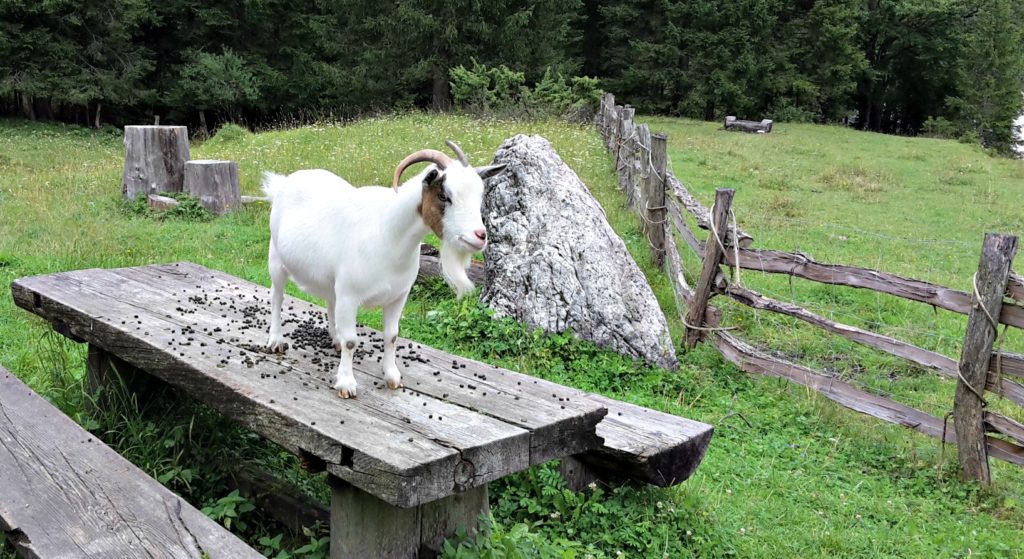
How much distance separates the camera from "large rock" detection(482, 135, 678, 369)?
6695 millimetres

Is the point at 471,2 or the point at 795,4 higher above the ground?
the point at 795,4

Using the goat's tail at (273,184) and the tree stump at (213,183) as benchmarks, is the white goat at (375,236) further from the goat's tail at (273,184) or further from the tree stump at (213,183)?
the tree stump at (213,183)

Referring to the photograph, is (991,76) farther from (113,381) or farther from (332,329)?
(113,381)

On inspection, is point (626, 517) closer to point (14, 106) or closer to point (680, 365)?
point (680, 365)

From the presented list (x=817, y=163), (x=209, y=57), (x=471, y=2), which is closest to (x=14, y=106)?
(x=209, y=57)

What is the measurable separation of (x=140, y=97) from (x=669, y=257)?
93.7 feet

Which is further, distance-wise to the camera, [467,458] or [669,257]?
[669,257]

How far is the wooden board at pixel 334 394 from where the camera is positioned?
2801mm

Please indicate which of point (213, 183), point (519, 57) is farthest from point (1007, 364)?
point (519, 57)

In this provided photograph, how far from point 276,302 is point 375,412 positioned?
102cm

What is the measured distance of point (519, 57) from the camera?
31172 millimetres

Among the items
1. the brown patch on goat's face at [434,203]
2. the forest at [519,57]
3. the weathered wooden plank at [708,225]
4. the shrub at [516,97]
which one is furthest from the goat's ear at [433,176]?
the forest at [519,57]

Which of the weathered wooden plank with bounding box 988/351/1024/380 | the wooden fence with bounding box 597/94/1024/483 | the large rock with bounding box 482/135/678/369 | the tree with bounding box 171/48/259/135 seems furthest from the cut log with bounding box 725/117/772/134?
the weathered wooden plank with bounding box 988/351/1024/380

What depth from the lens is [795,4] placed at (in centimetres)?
3981
